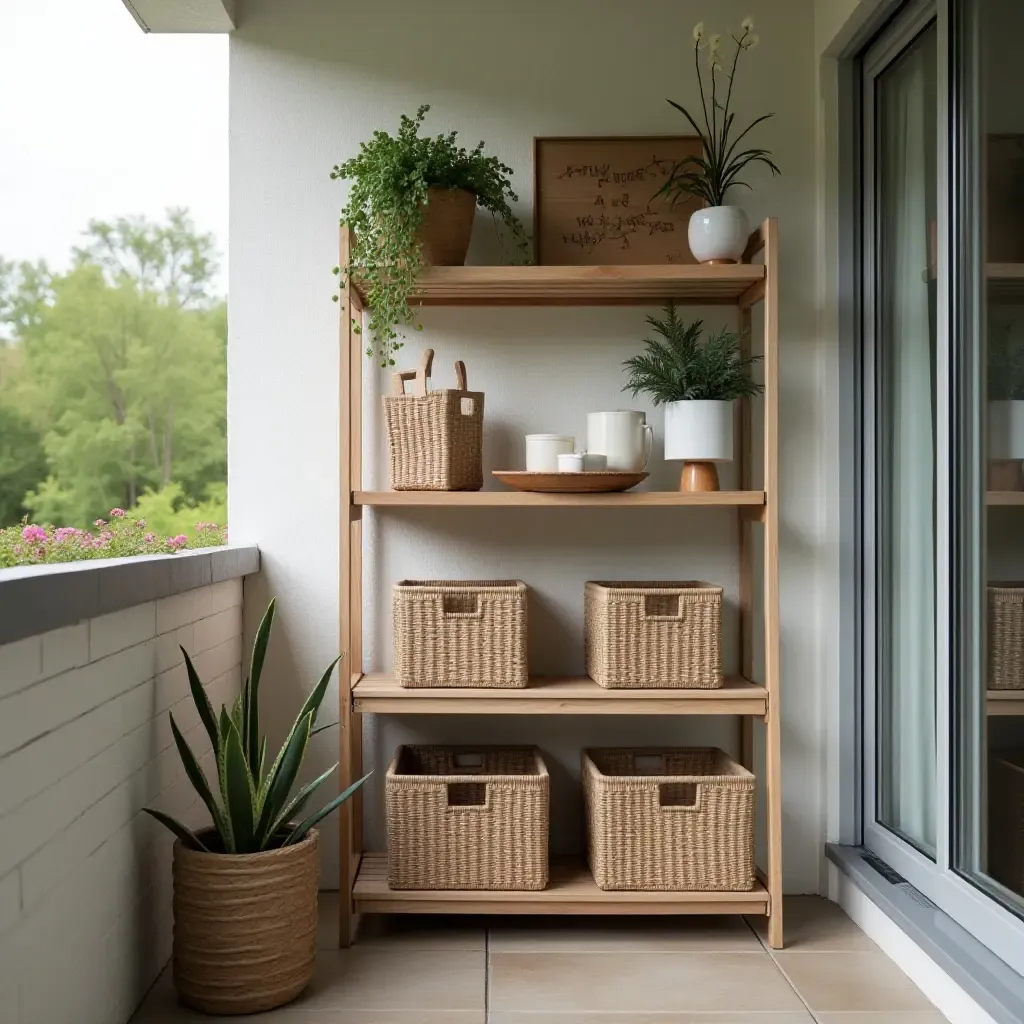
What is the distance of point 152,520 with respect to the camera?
366 inches

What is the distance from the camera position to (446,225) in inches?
95.7

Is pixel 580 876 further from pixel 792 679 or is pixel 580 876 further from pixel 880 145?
pixel 880 145

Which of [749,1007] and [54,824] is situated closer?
[54,824]

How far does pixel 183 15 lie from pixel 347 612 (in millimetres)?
1534

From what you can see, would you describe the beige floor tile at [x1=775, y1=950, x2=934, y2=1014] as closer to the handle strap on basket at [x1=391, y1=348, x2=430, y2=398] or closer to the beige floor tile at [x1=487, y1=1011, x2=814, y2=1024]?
the beige floor tile at [x1=487, y1=1011, x2=814, y2=1024]

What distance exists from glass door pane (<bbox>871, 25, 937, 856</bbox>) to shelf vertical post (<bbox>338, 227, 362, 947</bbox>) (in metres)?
1.24

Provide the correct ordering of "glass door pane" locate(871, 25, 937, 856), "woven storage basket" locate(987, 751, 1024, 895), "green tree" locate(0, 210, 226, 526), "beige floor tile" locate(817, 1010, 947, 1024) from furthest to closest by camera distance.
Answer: "green tree" locate(0, 210, 226, 526) → "glass door pane" locate(871, 25, 937, 856) → "beige floor tile" locate(817, 1010, 947, 1024) → "woven storage basket" locate(987, 751, 1024, 895)

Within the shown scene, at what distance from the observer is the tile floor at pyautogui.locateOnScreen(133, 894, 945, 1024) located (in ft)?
6.56

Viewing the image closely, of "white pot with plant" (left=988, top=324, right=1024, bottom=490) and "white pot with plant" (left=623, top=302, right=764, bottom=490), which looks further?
"white pot with plant" (left=623, top=302, right=764, bottom=490)

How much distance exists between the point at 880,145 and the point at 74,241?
9.49 metres

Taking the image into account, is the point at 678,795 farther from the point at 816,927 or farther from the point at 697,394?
the point at 697,394

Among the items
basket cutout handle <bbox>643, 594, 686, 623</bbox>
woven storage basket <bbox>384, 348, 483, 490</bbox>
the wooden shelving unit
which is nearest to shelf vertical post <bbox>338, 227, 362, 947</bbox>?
the wooden shelving unit

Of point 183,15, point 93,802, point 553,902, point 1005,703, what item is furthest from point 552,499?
point 183,15

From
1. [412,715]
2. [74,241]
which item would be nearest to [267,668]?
[412,715]
